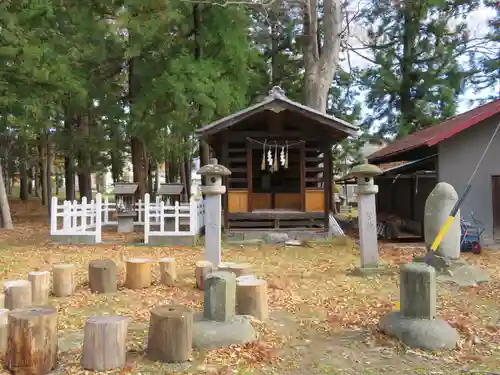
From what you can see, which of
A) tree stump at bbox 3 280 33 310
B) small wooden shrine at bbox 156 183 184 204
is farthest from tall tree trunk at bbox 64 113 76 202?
tree stump at bbox 3 280 33 310

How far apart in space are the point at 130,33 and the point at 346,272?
11893mm

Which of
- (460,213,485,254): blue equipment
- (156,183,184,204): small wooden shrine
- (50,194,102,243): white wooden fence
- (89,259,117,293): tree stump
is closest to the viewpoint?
(89,259,117,293): tree stump

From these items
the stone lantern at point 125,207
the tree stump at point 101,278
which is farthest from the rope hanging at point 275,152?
the tree stump at point 101,278

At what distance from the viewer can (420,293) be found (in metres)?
5.24

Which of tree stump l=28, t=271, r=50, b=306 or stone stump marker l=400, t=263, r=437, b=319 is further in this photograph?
tree stump l=28, t=271, r=50, b=306

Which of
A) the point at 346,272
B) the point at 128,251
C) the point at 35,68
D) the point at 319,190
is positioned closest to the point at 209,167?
the point at 346,272

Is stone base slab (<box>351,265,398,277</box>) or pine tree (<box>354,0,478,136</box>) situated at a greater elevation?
pine tree (<box>354,0,478,136</box>)

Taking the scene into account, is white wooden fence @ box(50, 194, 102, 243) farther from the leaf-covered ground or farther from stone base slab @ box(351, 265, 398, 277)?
stone base slab @ box(351, 265, 398, 277)

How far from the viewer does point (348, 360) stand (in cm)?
480

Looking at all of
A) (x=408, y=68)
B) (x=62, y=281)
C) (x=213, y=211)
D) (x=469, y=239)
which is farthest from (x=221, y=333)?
A: (x=408, y=68)

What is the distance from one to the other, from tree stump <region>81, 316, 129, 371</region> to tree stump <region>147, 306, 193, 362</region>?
1.09 ft

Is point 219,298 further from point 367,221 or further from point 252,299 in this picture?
point 367,221

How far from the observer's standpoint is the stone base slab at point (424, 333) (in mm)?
5027

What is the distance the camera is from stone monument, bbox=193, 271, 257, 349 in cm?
499
